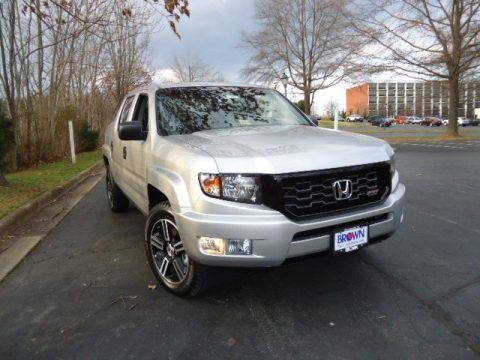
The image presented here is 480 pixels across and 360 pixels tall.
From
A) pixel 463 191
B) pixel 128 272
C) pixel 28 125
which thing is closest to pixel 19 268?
pixel 128 272

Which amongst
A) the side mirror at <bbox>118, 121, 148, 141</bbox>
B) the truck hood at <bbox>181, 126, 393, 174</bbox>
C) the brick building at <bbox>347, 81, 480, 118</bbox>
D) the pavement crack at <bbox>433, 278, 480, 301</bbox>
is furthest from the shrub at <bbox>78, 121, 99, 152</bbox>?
the brick building at <bbox>347, 81, 480, 118</bbox>

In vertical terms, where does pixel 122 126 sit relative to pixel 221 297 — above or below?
above

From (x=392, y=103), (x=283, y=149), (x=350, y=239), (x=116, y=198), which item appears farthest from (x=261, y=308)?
(x=392, y=103)

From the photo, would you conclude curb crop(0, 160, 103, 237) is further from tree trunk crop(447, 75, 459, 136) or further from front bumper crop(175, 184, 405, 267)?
tree trunk crop(447, 75, 459, 136)

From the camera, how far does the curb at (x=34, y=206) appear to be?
554 cm

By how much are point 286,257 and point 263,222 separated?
30 cm

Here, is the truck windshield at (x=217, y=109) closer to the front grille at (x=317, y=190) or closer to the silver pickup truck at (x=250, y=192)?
the silver pickup truck at (x=250, y=192)

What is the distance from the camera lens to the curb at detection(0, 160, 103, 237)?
5535 millimetres

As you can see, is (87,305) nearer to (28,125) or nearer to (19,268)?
(19,268)

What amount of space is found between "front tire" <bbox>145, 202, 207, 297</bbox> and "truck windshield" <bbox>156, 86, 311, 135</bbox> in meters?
0.88

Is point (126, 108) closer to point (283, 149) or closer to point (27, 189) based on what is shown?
point (283, 149)

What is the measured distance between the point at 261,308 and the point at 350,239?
2.81 ft

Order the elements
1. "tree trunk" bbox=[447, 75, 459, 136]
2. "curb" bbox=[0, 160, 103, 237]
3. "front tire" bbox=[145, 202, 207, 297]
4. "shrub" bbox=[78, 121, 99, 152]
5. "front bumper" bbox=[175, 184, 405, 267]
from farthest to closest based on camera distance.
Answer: "tree trunk" bbox=[447, 75, 459, 136] < "shrub" bbox=[78, 121, 99, 152] < "curb" bbox=[0, 160, 103, 237] < "front tire" bbox=[145, 202, 207, 297] < "front bumper" bbox=[175, 184, 405, 267]

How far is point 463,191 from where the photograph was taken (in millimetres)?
7566
